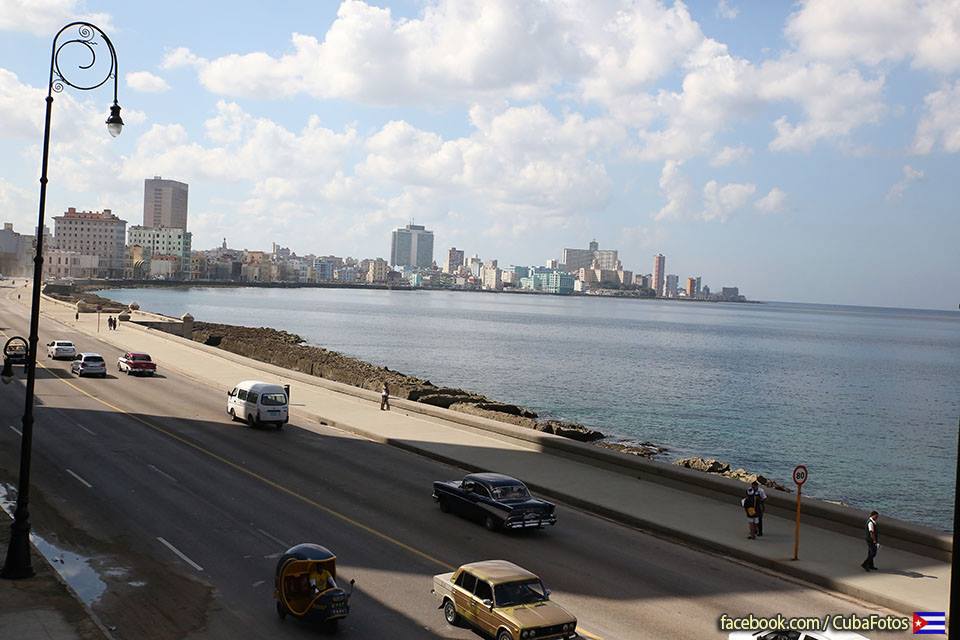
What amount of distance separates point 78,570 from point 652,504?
46.6 ft

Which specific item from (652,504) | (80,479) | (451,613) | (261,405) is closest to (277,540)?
(451,613)

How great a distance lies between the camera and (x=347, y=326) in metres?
161

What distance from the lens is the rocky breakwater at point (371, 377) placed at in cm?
4725

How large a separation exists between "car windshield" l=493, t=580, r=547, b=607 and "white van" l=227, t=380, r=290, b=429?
22.1 metres

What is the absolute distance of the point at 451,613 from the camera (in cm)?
1435

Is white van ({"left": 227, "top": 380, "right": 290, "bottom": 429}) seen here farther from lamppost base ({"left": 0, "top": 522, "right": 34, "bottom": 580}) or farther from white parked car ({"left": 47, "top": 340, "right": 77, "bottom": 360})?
white parked car ({"left": 47, "top": 340, "right": 77, "bottom": 360})

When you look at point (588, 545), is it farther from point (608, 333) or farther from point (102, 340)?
point (608, 333)

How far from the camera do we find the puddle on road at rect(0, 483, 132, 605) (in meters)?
15.5

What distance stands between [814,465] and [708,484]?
29.7 metres

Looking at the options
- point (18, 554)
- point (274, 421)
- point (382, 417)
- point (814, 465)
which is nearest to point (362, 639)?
point (18, 554)

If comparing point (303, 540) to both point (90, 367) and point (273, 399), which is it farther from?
point (90, 367)

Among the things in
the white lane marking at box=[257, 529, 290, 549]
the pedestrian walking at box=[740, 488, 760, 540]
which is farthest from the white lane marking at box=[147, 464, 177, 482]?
the pedestrian walking at box=[740, 488, 760, 540]

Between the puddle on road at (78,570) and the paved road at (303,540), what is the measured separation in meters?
0.16

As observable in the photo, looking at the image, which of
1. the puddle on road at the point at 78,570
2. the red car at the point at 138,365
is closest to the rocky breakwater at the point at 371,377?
the red car at the point at 138,365
